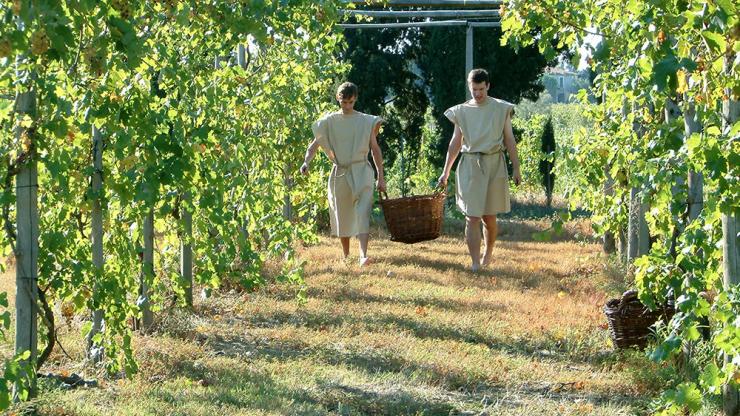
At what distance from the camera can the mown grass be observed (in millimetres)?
5098

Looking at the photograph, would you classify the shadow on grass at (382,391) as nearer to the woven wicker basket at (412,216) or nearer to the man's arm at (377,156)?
the woven wicker basket at (412,216)

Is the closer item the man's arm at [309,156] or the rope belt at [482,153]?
the rope belt at [482,153]

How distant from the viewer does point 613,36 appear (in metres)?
5.04

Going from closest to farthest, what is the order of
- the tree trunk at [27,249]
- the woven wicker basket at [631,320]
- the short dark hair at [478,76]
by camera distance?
the tree trunk at [27,249] → the woven wicker basket at [631,320] → the short dark hair at [478,76]

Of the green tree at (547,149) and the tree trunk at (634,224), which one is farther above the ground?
the green tree at (547,149)

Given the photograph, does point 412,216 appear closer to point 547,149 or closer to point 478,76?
point 478,76

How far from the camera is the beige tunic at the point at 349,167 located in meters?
9.83

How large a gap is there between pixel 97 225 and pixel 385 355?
5.98 ft

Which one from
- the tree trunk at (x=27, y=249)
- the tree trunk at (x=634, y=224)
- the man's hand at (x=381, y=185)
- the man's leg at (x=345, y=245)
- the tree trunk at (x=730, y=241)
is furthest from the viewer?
the man's leg at (x=345, y=245)

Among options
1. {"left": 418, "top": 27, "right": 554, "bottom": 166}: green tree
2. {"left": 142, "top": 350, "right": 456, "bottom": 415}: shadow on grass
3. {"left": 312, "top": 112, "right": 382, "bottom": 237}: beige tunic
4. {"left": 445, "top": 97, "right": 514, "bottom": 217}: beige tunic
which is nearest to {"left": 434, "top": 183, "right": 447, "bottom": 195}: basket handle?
{"left": 445, "top": 97, "right": 514, "bottom": 217}: beige tunic

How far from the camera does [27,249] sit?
4492 millimetres

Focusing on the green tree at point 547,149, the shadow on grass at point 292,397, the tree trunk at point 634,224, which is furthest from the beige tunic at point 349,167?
the green tree at point 547,149

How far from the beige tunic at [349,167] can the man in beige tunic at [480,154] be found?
79 cm

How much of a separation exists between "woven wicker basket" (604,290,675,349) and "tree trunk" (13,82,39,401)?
10.5 ft
